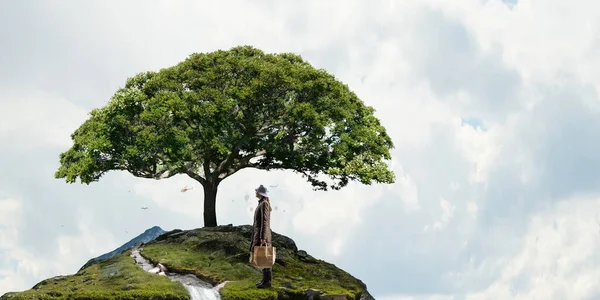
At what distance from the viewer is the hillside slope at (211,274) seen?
22.2 metres

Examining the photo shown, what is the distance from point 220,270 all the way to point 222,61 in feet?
33.9

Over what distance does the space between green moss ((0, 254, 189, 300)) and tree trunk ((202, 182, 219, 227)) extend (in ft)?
16.9

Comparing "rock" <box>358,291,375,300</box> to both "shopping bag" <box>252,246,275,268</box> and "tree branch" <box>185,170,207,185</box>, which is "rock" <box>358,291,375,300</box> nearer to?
"shopping bag" <box>252,246,275,268</box>

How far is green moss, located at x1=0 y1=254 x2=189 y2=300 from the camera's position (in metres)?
20.6

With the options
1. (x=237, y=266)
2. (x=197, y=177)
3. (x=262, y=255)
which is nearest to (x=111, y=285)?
(x=237, y=266)

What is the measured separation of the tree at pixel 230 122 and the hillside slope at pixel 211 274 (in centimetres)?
377

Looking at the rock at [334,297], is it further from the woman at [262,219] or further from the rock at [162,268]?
the rock at [162,268]

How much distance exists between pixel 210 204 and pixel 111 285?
9.81 meters

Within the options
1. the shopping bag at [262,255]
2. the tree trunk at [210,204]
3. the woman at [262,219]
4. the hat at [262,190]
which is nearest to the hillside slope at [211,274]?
the tree trunk at [210,204]

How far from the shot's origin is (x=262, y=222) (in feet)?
69.2

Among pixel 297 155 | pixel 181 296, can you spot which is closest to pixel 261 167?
pixel 297 155

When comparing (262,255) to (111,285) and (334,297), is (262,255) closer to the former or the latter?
(334,297)

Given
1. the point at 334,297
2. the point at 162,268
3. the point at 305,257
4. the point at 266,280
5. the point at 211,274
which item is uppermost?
the point at 305,257

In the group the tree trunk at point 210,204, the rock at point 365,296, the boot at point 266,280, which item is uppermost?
the tree trunk at point 210,204
